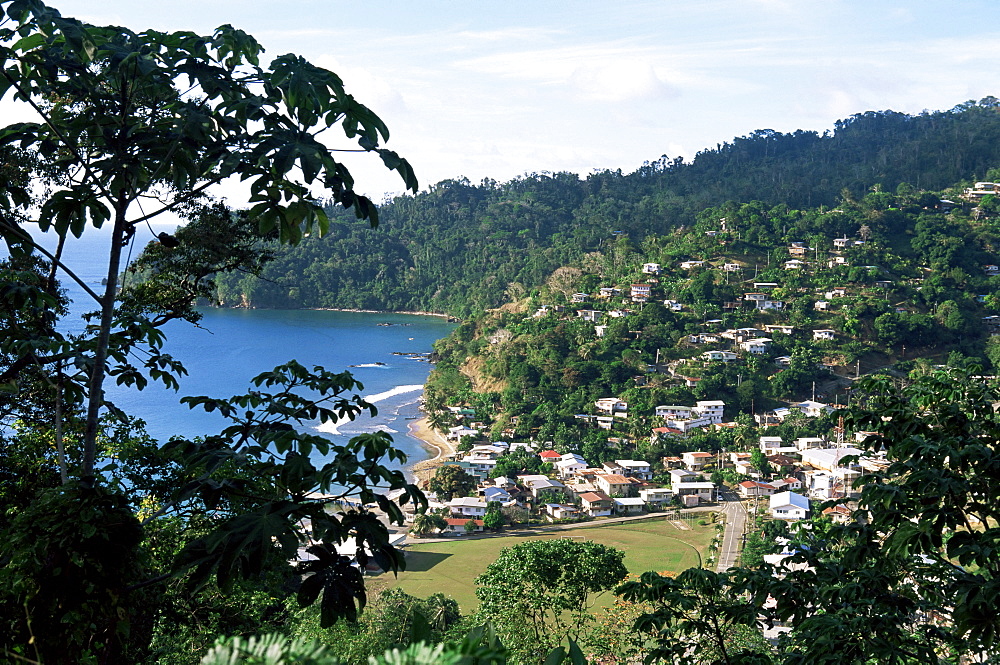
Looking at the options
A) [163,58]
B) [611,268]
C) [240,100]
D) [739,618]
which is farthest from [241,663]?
[611,268]

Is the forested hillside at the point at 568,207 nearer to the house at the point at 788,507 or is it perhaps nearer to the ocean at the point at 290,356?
the ocean at the point at 290,356

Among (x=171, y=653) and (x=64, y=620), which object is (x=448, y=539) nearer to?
(x=171, y=653)

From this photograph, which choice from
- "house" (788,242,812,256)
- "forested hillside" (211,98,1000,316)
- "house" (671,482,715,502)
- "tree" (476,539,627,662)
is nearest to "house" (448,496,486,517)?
"house" (671,482,715,502)

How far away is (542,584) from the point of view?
5766 mm

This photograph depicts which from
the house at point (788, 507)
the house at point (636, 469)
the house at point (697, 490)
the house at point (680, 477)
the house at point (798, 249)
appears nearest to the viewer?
the house at point (788, 507)

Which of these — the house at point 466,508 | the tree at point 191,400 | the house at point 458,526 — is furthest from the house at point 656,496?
the tree at point 191,400

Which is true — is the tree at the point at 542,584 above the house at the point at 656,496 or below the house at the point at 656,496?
above

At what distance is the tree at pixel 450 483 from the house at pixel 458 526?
1.35 metres

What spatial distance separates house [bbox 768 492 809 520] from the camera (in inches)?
611

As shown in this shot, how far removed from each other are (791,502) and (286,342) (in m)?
25.1

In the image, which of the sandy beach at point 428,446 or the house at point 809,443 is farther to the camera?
the house at point 809,443

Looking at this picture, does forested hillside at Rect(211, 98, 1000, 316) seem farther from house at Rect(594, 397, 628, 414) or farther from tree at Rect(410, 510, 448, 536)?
tree at Rect(410, 510, 448, 536)

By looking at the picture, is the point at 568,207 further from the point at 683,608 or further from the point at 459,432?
the point at 683,608

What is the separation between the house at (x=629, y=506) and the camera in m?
16.7
